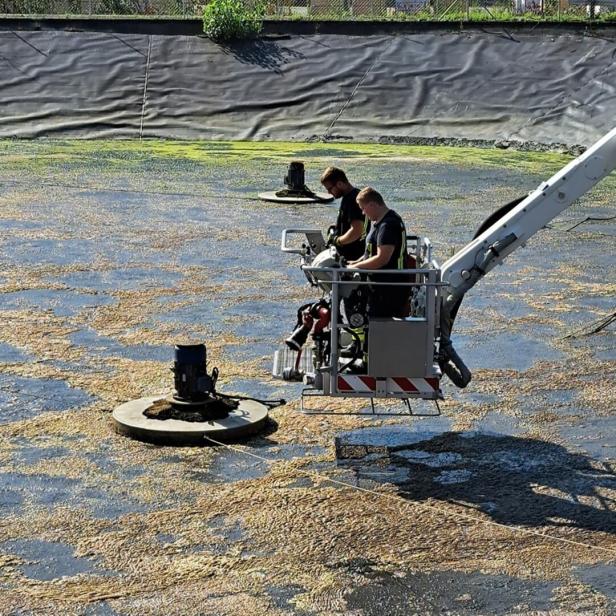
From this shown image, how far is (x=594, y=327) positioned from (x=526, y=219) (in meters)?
4.23

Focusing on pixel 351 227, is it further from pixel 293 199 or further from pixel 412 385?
pixel 293 199

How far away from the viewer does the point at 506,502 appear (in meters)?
8.73

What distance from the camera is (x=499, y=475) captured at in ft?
30.6

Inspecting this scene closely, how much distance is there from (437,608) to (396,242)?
10.9 ft

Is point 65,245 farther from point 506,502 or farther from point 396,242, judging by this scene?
point 506,502

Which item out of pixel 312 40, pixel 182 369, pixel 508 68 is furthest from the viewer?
pixel 312 40

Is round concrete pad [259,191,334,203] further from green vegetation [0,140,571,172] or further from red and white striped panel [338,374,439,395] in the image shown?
red and white striped panel [338,374,439,395]

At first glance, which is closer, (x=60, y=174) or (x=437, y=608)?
(x=437, y=608)

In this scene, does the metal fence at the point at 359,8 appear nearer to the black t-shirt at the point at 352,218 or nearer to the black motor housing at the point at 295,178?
the black motor housing at the point at 295,178

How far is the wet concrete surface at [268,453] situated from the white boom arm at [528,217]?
1.40 metres

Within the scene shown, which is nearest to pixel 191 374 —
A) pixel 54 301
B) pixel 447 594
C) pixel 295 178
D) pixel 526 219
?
pixel 526 219

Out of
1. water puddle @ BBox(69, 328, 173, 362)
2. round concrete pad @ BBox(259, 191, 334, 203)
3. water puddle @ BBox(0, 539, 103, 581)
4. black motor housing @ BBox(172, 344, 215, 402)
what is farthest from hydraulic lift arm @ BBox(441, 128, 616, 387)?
round concrete pad @ BBox(259, 191, 334, 203)

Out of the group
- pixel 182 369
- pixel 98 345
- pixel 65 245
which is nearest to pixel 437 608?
pixel 182 369

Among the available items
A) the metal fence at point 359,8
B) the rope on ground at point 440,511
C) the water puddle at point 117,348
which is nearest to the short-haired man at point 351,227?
the rope on ground at point 440,511
